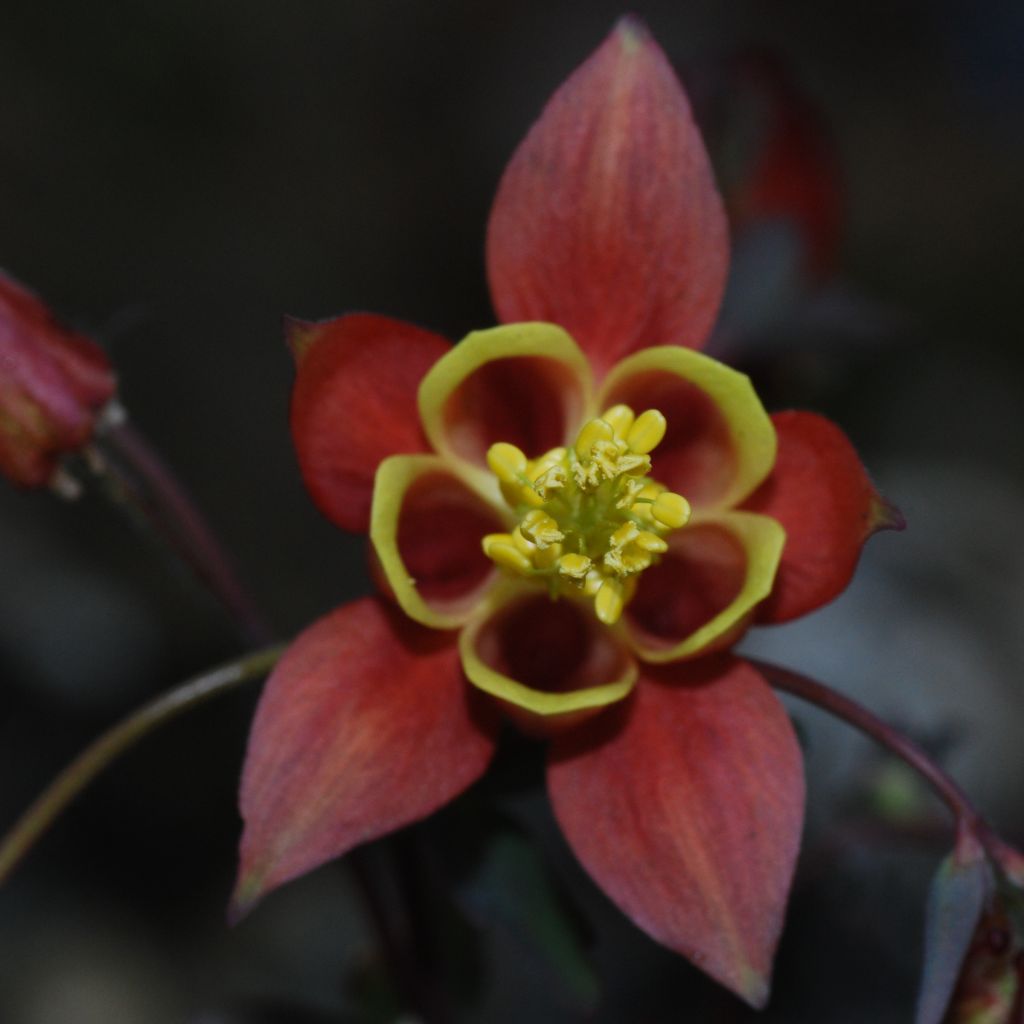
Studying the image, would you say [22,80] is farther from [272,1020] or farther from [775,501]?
[775,501]

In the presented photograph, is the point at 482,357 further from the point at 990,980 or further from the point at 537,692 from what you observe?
the point at 990,980

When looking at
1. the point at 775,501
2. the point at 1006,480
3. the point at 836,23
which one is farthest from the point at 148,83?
the point at 775,501

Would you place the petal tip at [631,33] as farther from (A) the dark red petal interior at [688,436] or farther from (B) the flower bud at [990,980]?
(B) the flower bud at [990,980]

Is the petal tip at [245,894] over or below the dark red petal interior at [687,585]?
over

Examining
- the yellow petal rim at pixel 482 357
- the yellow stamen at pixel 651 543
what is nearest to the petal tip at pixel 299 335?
the yellow petal rim at pixel 482 357

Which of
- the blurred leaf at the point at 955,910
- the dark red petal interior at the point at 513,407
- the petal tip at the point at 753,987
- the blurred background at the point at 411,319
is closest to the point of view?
the petal tip at the point at 753,987

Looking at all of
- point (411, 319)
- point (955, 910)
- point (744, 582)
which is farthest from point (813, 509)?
point (411, 319)
